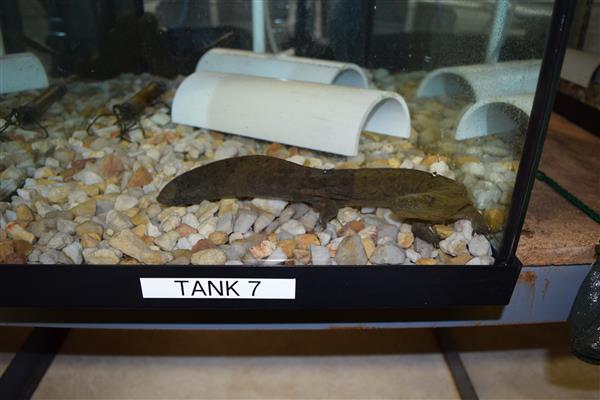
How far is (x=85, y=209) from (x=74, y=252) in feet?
0.64

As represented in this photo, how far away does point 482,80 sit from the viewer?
126 centimetres

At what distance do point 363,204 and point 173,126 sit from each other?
84cm

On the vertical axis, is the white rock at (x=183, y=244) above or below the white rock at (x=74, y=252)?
above

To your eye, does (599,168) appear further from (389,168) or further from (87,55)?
(87,55)

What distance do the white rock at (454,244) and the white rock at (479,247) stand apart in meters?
0.01

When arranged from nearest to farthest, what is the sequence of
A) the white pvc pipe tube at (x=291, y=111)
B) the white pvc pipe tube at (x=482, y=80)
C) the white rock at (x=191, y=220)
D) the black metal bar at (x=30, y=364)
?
the white pvc pipe tube at (x=482, y=80), the white rock at (x=191, y=220), the white pvc pipe tube at (x=291, y=111), the black metal bar at (x=30, y=364)

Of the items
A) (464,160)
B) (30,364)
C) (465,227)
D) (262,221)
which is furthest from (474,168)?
(30,364)

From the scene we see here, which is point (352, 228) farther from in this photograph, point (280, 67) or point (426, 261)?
point (280, 67)

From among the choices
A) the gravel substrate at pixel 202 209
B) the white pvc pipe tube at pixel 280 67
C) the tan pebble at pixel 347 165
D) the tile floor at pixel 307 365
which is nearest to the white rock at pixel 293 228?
the gravel substrate at pixel 202 209

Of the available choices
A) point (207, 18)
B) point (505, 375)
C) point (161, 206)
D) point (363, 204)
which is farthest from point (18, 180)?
point (505, 375)

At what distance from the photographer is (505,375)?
1.79 m

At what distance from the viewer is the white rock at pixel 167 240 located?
1097 mm

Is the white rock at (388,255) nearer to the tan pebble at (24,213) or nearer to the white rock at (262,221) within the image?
the white rock at (262,221)

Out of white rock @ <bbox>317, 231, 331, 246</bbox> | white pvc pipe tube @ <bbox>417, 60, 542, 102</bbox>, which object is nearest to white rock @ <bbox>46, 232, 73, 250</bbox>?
white rock @ <bbox>317, 231, 331, 246</bbox>
